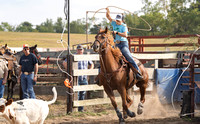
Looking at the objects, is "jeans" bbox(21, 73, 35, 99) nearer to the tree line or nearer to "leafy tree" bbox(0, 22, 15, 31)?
the tree line

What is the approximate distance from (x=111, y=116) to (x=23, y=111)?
3906 mm

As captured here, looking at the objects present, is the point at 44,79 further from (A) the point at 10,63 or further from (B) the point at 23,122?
(B) the point at 23,122

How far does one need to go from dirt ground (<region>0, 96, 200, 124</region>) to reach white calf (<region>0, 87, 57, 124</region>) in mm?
2198

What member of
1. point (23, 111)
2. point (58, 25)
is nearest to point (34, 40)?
point (23, 111)

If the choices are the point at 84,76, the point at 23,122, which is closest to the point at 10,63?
the point at 84,76

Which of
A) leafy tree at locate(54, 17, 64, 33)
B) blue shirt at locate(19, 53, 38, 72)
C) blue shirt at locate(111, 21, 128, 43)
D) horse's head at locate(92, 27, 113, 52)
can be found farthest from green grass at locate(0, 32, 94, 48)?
leafy tree at locate(54, 17, 64, 33)

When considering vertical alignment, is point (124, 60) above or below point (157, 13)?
below

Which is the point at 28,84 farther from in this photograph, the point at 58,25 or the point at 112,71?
the point at 58,25

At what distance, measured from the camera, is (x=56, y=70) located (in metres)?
11.8

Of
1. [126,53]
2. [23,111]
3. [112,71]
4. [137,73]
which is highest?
[126,53]

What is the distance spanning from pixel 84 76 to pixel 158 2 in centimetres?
3952

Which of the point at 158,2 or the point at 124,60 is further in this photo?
the point at 158,2

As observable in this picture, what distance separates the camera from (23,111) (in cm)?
528

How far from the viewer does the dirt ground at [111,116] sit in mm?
7852
